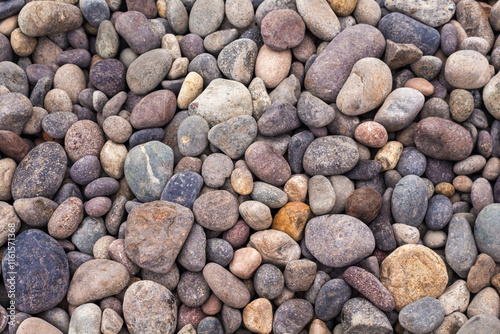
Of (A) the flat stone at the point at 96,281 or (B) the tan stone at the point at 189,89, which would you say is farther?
(B) the tan stone at the point at 189,89

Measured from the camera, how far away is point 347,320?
7.46 ft

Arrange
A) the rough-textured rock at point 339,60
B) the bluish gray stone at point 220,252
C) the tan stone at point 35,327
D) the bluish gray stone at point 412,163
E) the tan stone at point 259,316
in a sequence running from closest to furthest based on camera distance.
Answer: the tan stone at point 35,327 < the tan stone at point 259,316 < the bluish gray stone at point 220,252 < the bluish gray stone at point 412,163 < the rough-textured rock at point 339,60

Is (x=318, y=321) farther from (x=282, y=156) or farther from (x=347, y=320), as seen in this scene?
(x=282, y=156)

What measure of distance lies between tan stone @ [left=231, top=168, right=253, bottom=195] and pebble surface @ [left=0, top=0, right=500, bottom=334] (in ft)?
0.06

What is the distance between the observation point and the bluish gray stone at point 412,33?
2908 millimetres

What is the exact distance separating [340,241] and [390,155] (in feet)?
2.56

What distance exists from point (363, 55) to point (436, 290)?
1.79 m

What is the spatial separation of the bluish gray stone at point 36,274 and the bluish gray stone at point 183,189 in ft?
2.61

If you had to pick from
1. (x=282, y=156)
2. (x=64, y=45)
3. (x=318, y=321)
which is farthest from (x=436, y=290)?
(x=64, y=45)

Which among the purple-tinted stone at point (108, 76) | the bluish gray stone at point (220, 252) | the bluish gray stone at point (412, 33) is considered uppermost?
the bluish gray stone at point (412, 33)

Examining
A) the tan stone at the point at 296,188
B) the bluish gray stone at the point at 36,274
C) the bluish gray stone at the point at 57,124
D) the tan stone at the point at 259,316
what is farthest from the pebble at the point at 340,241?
the bluish gray stone at the point at 57,124

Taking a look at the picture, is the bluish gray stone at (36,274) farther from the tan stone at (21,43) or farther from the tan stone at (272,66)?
the tan stone at (272,66)

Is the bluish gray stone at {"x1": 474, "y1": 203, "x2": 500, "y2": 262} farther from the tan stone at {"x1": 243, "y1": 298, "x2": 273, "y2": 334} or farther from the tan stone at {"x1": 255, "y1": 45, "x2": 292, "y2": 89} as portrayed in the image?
the tan stone at {"x1": 255, "y1": 45, "x2": 292, "y2": 89}

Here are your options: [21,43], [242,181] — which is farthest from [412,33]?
[21,43]
